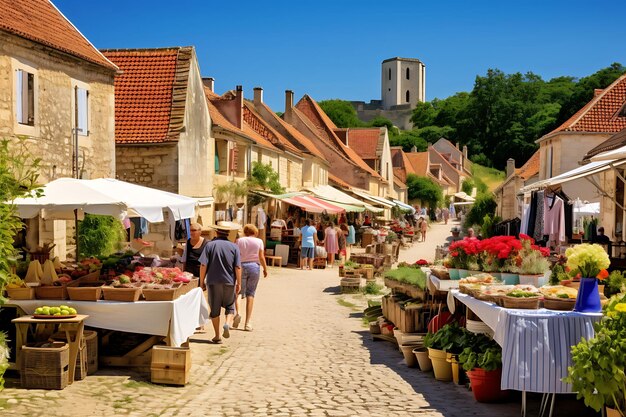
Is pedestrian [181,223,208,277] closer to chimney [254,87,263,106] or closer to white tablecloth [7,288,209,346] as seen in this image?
white tablecloth [7,288,209,346]

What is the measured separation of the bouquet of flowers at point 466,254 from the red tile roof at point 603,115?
18.5 meters

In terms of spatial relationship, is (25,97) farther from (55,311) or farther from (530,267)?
(530,267)

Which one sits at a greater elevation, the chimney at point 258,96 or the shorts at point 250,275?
the chimney at point 258,96

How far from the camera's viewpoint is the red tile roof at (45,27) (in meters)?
14.0

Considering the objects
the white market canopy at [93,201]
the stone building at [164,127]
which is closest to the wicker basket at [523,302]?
the white market canopy at [93,201]

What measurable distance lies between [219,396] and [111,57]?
704 inches

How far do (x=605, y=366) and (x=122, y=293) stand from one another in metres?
5.59

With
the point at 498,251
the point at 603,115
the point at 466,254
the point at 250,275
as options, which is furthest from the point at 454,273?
the point at 603,115

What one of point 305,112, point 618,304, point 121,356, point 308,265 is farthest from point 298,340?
point 305,112

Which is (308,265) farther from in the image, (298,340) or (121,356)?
(121,356)

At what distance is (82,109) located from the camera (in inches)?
648

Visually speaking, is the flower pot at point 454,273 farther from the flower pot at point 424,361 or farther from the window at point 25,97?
the window at point 25,97

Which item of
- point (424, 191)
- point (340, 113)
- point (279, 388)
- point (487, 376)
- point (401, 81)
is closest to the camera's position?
point (487, 376)

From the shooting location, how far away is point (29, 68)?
1416 centimetres
